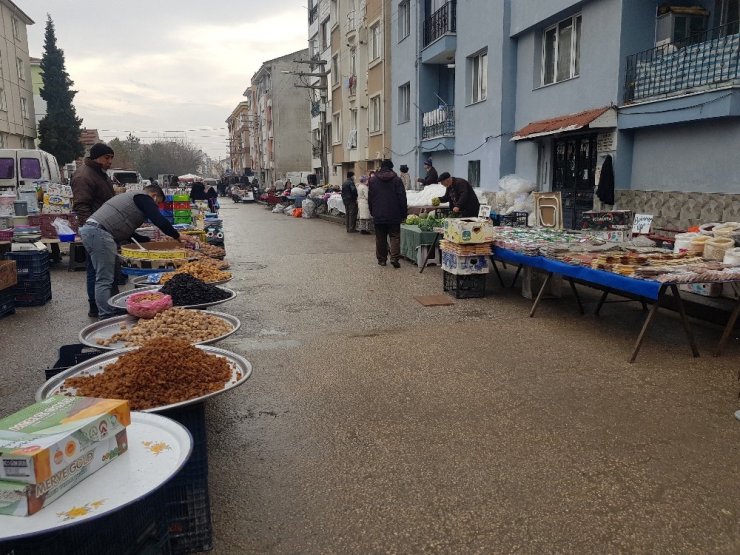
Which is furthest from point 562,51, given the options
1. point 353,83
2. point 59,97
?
point 59,97

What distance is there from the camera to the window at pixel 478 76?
18.1m

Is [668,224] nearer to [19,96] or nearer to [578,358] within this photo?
[578,358]

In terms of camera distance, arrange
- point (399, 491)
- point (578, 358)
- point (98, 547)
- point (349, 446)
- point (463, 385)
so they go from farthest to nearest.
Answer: point (578, 358)
point (463, 385)
point (349, 446)
point (399, 491)
point (98, 547)

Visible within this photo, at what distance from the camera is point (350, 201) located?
65.9 ft

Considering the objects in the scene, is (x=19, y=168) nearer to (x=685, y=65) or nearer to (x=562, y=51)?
(x=562, y=51)

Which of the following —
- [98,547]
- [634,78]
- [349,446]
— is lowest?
[349,446]

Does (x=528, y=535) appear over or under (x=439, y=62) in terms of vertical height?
under

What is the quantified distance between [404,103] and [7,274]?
781 inches

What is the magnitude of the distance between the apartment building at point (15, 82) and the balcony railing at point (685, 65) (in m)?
33.3

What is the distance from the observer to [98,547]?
208 centimetres

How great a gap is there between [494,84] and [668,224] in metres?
7.71

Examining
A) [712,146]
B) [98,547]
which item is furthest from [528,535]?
[712,146]

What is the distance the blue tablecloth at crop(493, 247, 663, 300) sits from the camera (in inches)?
222

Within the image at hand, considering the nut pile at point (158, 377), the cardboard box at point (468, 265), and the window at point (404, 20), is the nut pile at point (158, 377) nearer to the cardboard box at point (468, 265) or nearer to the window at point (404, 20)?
the cardboard box at point (468, 265)
